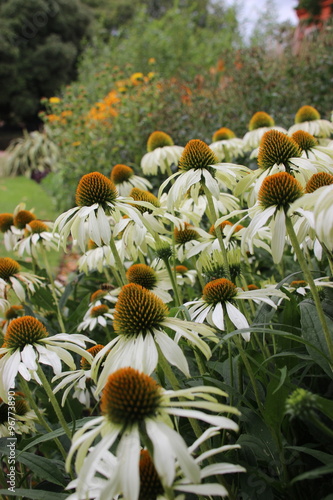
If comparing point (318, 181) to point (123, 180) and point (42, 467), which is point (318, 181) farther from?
point (123, 180)

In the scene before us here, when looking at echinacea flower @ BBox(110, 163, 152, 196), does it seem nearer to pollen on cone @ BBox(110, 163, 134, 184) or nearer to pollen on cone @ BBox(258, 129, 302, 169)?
pollen on cone @ BBox(110, 163, 134, 184)

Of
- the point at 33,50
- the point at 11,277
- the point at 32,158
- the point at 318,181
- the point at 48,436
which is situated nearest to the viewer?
the point at 48,436

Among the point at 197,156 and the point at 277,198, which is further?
the point at 197,156

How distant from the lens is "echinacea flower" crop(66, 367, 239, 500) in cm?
53

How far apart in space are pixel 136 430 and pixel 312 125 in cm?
172

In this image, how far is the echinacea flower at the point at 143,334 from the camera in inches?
29.3

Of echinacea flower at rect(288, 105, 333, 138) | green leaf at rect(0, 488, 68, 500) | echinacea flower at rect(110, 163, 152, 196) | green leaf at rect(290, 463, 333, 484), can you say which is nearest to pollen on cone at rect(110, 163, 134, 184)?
echinacea flower at rect(110, 163, 152, 196)

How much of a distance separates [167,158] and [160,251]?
0.74 meters

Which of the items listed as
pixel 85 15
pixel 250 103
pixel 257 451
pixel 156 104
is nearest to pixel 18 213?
pixel 257 451

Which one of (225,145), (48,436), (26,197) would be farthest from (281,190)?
(26,197)

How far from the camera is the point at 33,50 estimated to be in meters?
14.1

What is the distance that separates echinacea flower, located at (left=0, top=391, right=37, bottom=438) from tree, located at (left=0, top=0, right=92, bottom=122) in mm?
13182

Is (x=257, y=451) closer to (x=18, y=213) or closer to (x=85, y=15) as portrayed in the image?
(x=18, y=213)

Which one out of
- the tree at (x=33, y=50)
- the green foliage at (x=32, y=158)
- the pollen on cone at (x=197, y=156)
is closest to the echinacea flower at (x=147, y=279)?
the pollen on cone at (x=197, y=156)
